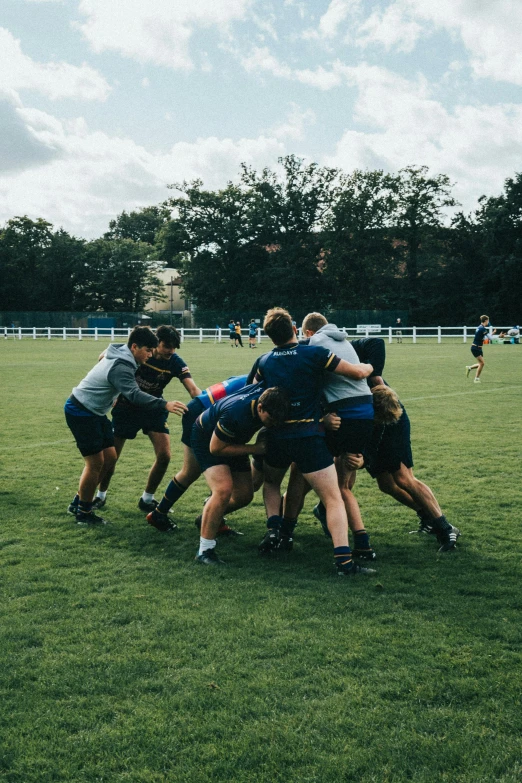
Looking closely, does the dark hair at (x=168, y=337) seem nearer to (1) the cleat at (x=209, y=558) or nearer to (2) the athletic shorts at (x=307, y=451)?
(2) the athletic shorts at (x=307, y=451)

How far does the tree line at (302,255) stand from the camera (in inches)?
2729

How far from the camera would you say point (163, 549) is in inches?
238

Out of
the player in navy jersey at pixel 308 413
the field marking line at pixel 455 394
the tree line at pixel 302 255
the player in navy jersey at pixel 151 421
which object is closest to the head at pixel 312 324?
the player in navy jersey at pixel 308 413

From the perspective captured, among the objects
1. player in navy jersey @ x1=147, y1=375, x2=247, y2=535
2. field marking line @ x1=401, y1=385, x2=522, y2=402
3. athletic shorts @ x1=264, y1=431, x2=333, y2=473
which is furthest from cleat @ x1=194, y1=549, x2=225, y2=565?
field marking line @ x1=401, y1=385, x2=522, y2=402

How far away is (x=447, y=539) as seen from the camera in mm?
5891

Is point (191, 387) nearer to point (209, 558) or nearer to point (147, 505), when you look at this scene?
point (147, 505)

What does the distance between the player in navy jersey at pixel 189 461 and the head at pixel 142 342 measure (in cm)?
61

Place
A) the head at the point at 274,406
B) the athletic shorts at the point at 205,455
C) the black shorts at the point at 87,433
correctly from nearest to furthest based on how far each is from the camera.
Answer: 1. the head at the point at 274,406
2. the athletic shorts at the point at 205,455
3. the black shorts at the point at 87,433

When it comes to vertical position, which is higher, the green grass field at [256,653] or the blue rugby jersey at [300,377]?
the blue rugby jersey at [300,377]

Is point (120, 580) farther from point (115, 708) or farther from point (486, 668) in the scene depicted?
point (486, 668)

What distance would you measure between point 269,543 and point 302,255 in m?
73.2

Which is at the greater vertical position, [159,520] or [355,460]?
[355,460]

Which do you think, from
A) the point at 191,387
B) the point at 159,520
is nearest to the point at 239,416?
the point at 159,520

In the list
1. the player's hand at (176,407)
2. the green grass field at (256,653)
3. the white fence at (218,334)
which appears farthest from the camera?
the white fence at (218,334)
